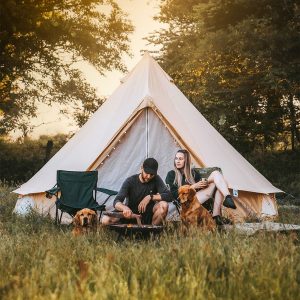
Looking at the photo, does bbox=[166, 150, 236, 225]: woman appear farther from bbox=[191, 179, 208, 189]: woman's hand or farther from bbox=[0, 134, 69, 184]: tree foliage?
bbox=[0, 134, 69, 184]: tree foliage

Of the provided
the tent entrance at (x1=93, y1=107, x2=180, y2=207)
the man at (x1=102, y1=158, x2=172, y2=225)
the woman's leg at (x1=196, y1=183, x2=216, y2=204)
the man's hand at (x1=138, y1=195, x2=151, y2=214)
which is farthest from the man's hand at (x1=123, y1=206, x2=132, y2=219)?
the tent entrance at (x1=93, y1=107, x2=180, y2=207)

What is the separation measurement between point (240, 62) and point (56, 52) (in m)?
6.65

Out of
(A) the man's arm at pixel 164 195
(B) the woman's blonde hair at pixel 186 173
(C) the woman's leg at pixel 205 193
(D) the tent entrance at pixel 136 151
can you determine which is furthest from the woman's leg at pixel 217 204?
(D) the tent entrance at pixel 136 151

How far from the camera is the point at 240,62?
16.1 metres

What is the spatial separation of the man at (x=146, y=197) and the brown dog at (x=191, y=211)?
0.60 m

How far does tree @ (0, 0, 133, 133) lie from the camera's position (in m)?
16.7

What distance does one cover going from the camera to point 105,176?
26.9 ft

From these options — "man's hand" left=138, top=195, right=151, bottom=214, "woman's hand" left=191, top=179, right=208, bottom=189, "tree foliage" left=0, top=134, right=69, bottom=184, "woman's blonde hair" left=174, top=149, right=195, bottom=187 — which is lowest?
"man's hand" left=138, top=195, right=151, bottom=214

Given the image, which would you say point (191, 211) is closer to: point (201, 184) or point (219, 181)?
point (201, 184)

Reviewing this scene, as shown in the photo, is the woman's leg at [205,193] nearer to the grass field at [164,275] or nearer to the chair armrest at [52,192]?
the chair armrest at [52,192]

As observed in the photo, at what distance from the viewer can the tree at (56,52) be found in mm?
16688

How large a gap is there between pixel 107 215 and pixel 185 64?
376 inches

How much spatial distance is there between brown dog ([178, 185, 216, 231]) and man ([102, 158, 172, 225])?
599mm

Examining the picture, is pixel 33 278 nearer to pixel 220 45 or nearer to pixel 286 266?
pixel 286 266
